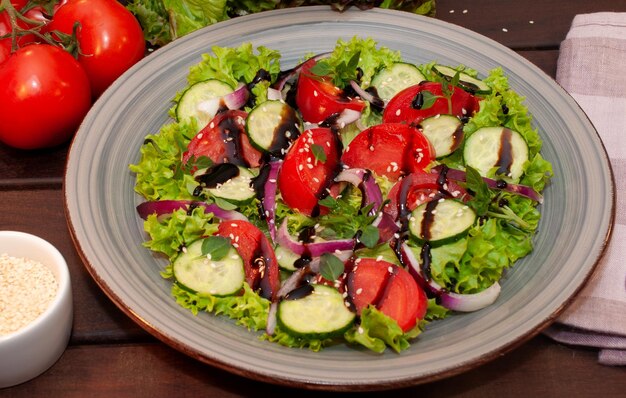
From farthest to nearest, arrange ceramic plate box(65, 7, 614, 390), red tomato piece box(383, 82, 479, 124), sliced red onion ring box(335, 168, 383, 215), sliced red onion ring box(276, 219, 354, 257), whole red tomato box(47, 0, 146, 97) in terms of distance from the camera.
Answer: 1. whole red tomato box(47, 0, 146, 97)
2. red tomato piece box(383, 82, 479, 124)
3. sliced red onion ring box(335, 168, 383, 215)
4. sliced red onion ring box(276, 219, 354, 257)
5. ceramic plate box(65, 7, 614, 390)

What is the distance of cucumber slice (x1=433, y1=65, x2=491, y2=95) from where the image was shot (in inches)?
115

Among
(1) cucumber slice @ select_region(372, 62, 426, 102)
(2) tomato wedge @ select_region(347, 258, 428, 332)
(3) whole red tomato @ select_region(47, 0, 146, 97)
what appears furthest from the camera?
(3) whole red tomato @ select_region(47, 0, 146, 97)

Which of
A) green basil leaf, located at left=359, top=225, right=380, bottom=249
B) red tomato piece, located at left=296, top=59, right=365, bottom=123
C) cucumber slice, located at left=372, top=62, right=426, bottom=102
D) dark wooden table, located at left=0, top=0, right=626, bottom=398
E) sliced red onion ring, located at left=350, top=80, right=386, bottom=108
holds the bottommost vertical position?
dark wooden table, located at left=0, top=0, right=626, bottom=398

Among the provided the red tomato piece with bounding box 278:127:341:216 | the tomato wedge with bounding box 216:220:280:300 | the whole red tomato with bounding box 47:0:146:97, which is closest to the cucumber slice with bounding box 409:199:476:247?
the red tomato piece with bounding box 278:127:341:216

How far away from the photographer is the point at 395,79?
3.01 metres

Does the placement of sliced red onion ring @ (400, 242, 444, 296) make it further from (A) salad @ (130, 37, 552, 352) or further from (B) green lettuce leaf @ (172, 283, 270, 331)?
(B) green lettuce leaf @ (172, 283, 270, 331)

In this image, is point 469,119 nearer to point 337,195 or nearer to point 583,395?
point 337,195

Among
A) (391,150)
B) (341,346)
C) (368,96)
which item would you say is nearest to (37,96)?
(368,96)

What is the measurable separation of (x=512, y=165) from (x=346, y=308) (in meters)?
0.88

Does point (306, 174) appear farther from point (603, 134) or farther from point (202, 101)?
point (603, 134)

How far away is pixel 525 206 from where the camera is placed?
2.55m

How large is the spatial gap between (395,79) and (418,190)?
63 cm

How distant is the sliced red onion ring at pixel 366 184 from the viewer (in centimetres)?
254

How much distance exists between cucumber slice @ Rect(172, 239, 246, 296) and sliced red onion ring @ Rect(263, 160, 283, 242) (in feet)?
0.79
